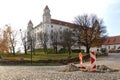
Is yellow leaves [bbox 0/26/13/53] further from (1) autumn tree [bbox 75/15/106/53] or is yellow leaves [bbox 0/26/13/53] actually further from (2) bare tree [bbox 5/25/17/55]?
(1) autumn tree [bbox 75/15/106/53]

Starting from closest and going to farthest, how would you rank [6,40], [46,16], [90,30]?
[90,30] < [6,40] < [46,16]

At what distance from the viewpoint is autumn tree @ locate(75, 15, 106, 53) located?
74.1 m

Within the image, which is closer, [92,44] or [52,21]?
[92,44]

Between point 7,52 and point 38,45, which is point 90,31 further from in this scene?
point 38,45

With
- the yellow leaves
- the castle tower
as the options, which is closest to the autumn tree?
the yellow leaves

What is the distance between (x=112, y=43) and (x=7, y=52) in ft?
195

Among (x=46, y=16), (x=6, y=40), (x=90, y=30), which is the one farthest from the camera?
(x=46, y=16)

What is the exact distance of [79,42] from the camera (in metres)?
75.9

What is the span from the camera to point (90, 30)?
7431cm

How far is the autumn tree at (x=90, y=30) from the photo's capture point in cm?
7412

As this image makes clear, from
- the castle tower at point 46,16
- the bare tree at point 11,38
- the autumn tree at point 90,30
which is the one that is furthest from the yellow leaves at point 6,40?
the castle tower at point 46,16

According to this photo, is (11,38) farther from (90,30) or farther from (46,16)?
(46,16)

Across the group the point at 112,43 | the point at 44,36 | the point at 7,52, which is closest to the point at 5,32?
the point at 7,52

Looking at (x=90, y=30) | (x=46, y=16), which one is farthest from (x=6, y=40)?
(x=46, y=16)
